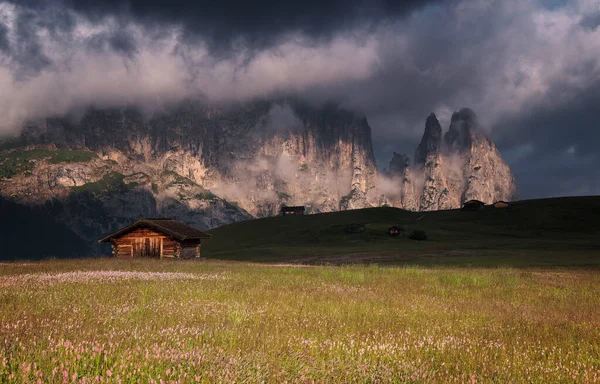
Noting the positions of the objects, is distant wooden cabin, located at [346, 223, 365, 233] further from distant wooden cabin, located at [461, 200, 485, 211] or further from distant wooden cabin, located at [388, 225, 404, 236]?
distant wooden cabin, located at [461, 200, 485, 211]

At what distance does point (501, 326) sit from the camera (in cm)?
1013

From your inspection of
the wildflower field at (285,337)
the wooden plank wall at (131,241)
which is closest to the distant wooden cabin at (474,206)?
the wooden plank wall at (131,241)

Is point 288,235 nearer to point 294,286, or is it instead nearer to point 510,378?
point 294,286

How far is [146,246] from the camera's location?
54.7 metres

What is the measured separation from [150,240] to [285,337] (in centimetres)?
5078

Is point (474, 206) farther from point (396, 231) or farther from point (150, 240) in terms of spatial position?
point (150, 240)

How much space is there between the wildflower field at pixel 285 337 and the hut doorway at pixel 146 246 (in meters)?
40.2

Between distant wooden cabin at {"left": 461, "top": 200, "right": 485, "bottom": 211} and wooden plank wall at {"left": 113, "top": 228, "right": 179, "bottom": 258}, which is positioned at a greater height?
distant wooden cabin at {"left": 461, "top": 200, "right": 485, "bottom": 211}

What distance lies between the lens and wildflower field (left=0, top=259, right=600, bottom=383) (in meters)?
5.09

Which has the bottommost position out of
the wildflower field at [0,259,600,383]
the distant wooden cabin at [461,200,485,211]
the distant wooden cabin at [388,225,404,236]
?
the wildflower field at [0,259,600,383]

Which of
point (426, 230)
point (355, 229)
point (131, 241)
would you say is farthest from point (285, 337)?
point (426, 230)

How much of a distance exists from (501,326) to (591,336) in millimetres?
1739

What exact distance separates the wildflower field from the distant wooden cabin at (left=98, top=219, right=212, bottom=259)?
39008 mm

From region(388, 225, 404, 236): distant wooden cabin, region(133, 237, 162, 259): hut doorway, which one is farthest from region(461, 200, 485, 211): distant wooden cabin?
region(133, 237, 162, 259): hut doorway
